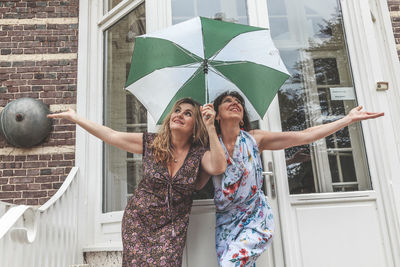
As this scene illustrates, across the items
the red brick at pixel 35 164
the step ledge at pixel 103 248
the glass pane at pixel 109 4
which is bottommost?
the step ledge at pixel 103 248

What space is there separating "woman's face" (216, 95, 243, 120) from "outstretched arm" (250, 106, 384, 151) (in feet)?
0.65

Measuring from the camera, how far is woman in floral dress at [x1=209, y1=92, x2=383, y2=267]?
81.4 inches

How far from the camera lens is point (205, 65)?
2285mm

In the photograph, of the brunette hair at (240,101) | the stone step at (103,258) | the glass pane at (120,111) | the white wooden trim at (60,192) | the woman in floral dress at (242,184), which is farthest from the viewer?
the glass pane at (120,111)

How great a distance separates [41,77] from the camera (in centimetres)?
Result: 368

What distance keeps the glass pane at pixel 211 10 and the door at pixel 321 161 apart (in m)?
0.25

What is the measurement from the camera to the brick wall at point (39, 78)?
11.3ft

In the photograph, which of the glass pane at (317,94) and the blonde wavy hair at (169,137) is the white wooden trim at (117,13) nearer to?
the glass pane at (317,94)

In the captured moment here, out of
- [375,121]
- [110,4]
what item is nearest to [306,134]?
[375,121]

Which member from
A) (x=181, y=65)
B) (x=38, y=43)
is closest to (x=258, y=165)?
(x=181, y=65)

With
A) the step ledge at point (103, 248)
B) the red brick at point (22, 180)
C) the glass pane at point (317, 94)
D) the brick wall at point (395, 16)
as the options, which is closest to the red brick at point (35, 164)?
the red brick at point (22, 180)

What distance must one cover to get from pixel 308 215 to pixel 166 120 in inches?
49.9

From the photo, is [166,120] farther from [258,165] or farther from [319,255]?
[319,255]

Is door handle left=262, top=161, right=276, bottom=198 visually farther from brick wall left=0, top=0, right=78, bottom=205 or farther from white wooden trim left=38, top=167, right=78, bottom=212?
brick wall left=0, top=0, right=78, bottom=205
